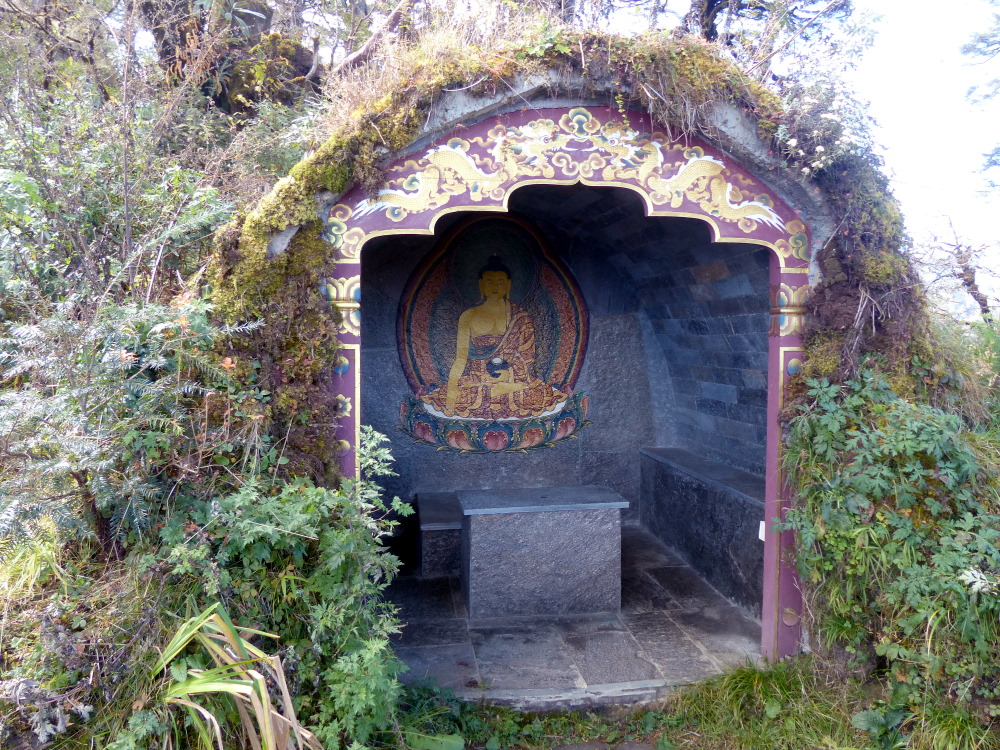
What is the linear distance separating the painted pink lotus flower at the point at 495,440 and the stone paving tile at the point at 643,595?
1.65m

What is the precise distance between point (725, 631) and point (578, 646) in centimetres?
105

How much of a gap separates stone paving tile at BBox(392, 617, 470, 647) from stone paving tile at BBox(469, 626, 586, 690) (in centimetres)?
9

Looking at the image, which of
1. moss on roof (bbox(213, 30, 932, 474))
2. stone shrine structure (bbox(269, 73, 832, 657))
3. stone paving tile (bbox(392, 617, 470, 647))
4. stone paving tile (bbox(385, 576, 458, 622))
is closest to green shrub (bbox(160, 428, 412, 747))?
moss on roof (bbox(213, 30, 932, 474))

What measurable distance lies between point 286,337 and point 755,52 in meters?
3.11

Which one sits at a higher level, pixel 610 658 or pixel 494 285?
pixel 494 285

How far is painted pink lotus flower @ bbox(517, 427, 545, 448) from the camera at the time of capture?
20.2ft

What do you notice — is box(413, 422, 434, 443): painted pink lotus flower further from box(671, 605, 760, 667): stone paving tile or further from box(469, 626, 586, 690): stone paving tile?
box(671, 605, 760, 667): stone paving tile

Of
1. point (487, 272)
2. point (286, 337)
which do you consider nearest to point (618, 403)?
point (487, 272)

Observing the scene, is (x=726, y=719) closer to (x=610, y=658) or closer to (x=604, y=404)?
(x=610, y=658)

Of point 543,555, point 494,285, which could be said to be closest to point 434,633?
point 543,555

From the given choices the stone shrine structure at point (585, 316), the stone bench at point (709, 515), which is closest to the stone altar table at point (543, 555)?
the stone shrine structure at point (585, 316)

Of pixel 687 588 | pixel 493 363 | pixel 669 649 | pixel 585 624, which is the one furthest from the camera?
pixel 493 363

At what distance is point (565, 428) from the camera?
20.4 feet

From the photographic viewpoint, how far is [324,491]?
9.57 feet
